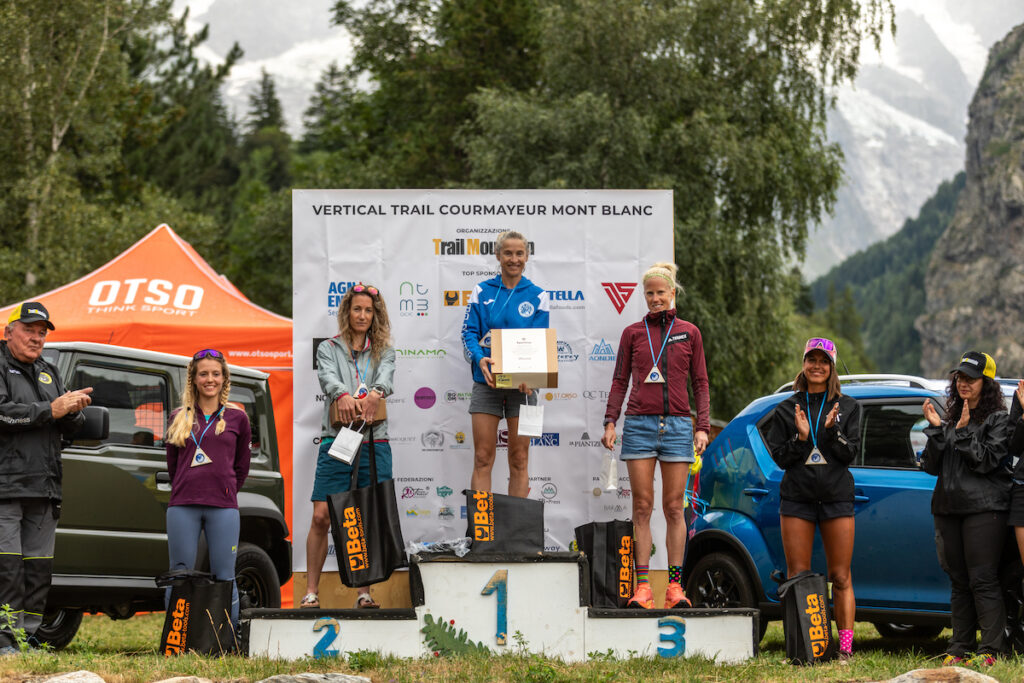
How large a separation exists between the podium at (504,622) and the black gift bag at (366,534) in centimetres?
33

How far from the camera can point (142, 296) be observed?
12156mm

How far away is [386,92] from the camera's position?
116 ft

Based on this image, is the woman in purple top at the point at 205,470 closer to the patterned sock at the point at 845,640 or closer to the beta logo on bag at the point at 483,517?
the beta logo on bag at the point at 483,517

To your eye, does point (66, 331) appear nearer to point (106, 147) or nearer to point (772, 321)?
point (772, 321)

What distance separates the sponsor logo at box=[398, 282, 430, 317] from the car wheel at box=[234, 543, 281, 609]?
2228mm

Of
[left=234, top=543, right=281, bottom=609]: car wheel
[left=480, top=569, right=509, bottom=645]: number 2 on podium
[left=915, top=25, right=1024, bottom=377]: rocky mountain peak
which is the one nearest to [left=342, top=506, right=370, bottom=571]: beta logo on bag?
[left=480, top=569, right=509, bottom=645]: number 2 on podium

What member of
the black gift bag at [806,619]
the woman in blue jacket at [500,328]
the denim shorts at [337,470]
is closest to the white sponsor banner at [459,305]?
the woman in blue jacket at [500,328]

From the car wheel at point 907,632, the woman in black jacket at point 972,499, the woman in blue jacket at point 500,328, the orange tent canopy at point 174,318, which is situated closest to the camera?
the woman in black jacket at point 972,499

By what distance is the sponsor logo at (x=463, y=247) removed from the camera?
27.3 ft

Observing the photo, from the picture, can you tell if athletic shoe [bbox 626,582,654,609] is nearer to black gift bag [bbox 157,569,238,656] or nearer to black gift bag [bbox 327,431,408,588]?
black gift bag [bbox 327,431,408,588]

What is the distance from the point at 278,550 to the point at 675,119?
60.2 feet

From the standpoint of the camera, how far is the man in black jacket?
21.3 feet

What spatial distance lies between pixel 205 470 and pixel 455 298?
2.19 metres

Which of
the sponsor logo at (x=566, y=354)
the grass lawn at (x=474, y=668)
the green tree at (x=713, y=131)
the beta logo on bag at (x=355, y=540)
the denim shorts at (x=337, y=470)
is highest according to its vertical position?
the green tree at (x=713, y=131)
